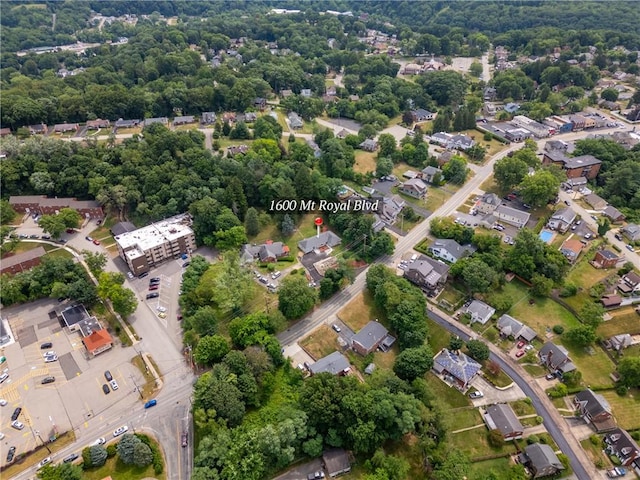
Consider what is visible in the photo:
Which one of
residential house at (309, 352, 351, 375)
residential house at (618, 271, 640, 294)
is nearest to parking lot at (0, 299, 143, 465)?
residential house at (309, 352, 351, 375)

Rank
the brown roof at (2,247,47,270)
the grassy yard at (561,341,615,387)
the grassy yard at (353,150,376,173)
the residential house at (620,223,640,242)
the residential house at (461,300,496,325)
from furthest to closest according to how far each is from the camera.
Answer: the grassy yard at (353,150,376,173), the residential house at (620,223,640,242), the brown roof at (2,247,47,270), the residential house at (461,300,496,325), the grassy yard at (561,341,615,387)

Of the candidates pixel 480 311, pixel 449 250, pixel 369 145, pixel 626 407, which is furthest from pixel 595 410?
pixel 369 145

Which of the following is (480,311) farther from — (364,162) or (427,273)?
(364,162)

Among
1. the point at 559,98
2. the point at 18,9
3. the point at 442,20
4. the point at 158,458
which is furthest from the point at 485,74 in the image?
the point at 18,9

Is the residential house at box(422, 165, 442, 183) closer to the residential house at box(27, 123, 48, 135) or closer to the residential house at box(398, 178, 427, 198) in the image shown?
the residential house at box(398, 178, 427, 198)

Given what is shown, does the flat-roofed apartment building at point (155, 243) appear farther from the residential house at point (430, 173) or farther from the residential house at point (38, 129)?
the residential house at point (38, 129)

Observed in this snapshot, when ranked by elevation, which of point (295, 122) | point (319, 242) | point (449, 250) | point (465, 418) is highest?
point (295, 122)

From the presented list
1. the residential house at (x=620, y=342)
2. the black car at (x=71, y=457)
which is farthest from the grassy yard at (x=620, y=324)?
the black car at (x=71, y=457)
